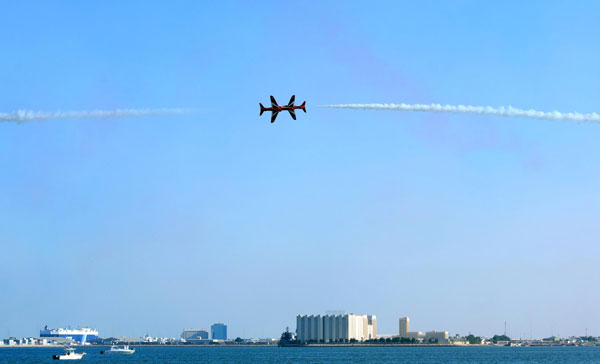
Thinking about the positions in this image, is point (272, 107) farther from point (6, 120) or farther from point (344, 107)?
point (6, 120)

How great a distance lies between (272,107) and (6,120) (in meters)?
39.3

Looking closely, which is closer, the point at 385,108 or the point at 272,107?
the point at 385,108

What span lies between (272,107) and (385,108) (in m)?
23.0

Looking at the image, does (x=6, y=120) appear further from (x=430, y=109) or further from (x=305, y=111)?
(x=430, y=109)

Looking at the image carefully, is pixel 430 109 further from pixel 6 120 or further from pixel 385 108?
pixel 6 120

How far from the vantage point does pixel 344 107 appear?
11381 centimetres

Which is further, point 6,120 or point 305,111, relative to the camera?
point 305,111

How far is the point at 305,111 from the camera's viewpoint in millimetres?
126750

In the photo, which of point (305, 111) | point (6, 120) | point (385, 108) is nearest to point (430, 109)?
point (385, 108)

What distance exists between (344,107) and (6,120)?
4609cm

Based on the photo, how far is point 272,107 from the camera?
128m

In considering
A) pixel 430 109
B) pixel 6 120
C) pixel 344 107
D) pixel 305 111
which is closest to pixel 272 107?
pixel 305 111

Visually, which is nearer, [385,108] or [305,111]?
[385,108]

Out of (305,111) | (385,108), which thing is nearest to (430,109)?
(385,108)
